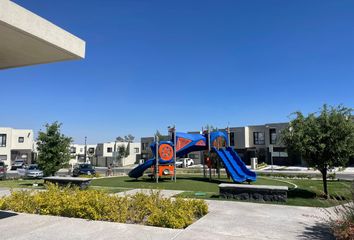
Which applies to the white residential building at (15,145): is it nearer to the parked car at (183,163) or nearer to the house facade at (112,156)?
the house facade at (112,156)

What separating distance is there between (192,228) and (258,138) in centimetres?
5139

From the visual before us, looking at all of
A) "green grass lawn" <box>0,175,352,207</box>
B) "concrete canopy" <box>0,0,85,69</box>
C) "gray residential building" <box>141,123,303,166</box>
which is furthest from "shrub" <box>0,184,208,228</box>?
"gray residential building" <box>141,123,303,166</box>

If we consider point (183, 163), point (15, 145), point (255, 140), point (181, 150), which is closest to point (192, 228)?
point (181, 150)

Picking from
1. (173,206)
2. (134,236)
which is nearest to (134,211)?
(173,206)

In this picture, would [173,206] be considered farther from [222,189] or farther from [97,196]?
[222,189]

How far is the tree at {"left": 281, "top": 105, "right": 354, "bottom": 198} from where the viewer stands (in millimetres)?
12578

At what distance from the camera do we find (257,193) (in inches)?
448

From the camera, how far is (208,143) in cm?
2344

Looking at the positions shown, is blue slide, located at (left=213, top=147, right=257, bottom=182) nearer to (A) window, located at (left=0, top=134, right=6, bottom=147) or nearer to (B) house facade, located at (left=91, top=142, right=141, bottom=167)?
(A) window, located at (left=0, top=134, right=6, bottom=147)

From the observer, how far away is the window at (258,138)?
55.7m

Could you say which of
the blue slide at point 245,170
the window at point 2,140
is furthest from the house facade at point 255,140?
the window at point 2,140

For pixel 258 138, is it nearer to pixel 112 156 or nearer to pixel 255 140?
pixel 255 140

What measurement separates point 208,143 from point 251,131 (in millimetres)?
35314

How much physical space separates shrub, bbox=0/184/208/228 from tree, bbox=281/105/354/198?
6.32 metres
